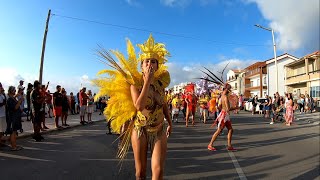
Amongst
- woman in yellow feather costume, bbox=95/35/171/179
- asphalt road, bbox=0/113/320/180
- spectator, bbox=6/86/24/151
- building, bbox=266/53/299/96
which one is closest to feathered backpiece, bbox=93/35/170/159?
woman in yellow feather costume, bbox=95/35/171/179

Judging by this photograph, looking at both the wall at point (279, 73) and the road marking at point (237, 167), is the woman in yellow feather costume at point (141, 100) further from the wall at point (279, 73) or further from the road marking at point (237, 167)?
the wall at point (279, 73)

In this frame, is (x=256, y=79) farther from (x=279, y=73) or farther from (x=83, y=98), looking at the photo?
(x=83, y=98)

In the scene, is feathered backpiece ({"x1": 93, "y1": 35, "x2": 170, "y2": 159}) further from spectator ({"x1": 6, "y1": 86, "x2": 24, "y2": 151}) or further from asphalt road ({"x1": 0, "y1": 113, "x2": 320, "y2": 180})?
spectator ({"x1": 6, "y1": 86, "x2": 24, "y2": 151})

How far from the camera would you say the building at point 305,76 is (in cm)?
3820

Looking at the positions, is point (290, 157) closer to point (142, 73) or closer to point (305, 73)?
point (142, 73)

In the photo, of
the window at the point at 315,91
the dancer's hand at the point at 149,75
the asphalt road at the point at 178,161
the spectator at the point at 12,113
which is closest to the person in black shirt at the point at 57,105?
the asphalt road at the point at 178,161

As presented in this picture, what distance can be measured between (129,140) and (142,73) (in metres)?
0.86

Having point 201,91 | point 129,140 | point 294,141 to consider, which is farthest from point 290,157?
point 201,91

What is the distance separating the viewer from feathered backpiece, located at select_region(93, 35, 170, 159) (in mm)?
3748

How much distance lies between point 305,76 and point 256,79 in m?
26.7

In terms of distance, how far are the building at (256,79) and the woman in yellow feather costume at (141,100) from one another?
5633cm

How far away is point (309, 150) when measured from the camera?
868cm

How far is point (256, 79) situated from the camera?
67.3 m

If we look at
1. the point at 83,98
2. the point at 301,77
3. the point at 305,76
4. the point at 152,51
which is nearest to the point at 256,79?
the point at 301,77
